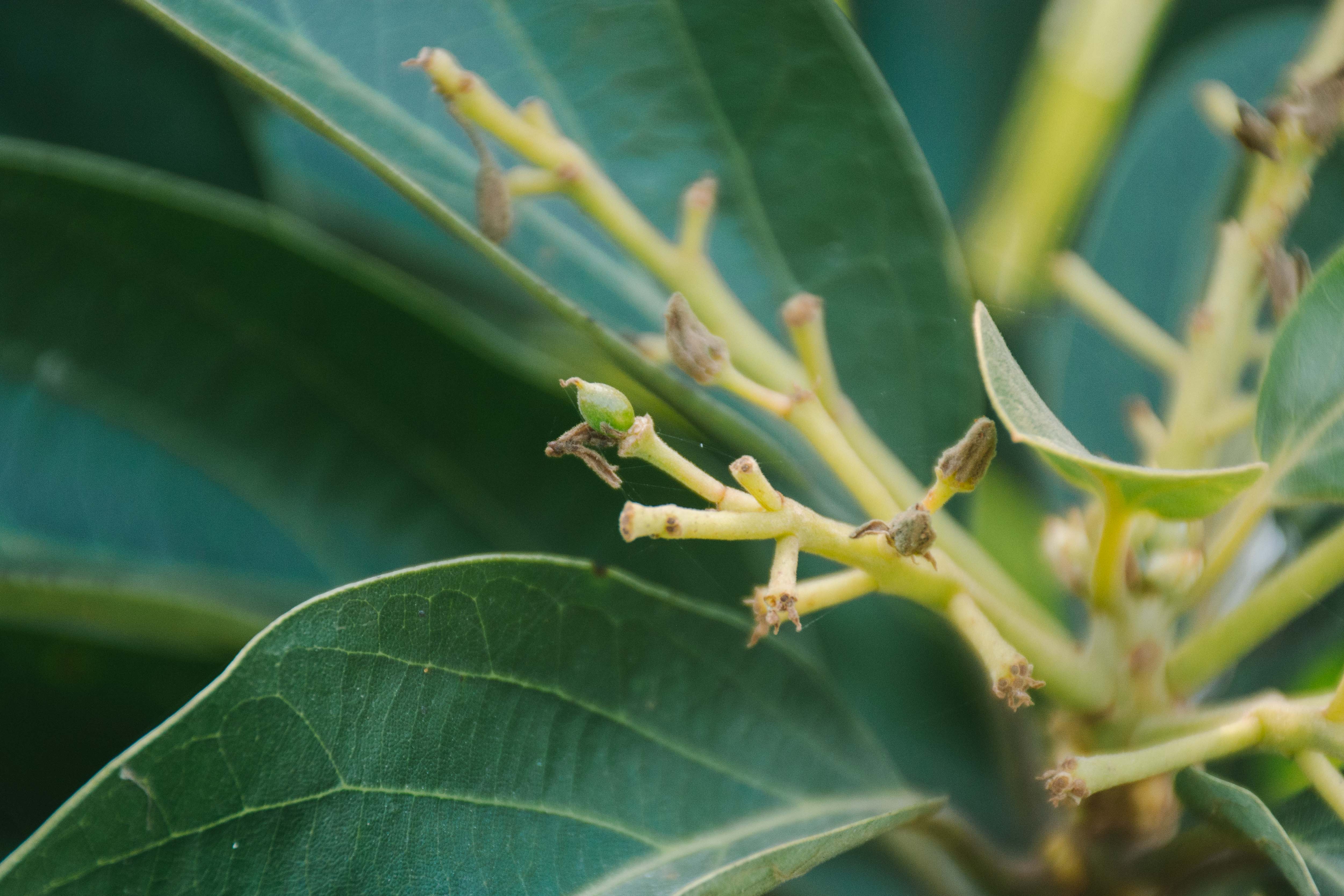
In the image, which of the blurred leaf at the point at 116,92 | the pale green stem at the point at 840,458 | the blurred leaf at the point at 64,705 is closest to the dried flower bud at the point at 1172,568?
the pale green stem at the point at 840,458

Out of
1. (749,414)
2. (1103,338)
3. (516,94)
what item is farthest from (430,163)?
(1103,338)

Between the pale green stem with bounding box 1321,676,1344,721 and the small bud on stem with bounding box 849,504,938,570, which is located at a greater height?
the small bud on stem with bounding box 849,504,938,570

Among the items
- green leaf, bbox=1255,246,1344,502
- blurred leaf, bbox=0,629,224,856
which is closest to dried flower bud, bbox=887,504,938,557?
green leaf, bbox=1255,246,1344,502

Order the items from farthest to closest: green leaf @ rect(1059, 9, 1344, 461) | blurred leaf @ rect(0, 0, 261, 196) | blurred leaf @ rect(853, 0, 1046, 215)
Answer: blurred leaf @ rect(853, 0, 1046, 215)
green leaf @ rect(1059, 9, 1344, 461)
blurred leaf @ rect(0, 0, 261, 196)

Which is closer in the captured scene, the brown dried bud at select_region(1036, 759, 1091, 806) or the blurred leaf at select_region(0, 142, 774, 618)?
the brown dried bud at select_region(1036, 759, 1091, 806)

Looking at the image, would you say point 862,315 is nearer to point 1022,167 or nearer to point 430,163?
point 430,163

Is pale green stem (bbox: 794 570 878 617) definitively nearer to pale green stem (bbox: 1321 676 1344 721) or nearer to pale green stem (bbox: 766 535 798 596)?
pale green stem (bbox: 766 535 798 596)

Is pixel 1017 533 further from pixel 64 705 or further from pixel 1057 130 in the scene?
pixel 64 705

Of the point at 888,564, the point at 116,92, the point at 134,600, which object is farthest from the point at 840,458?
the point at 116,92
